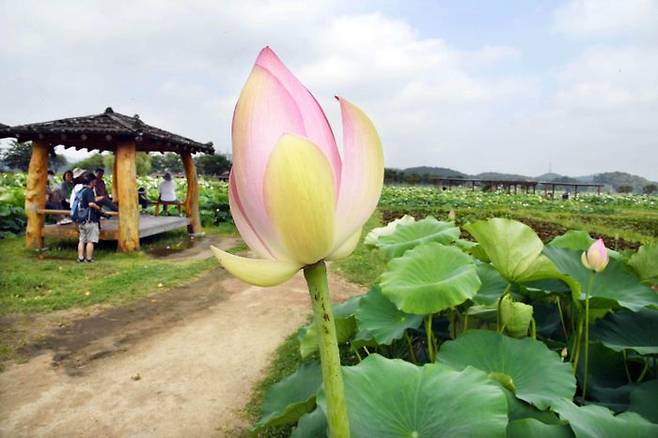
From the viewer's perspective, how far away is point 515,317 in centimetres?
143

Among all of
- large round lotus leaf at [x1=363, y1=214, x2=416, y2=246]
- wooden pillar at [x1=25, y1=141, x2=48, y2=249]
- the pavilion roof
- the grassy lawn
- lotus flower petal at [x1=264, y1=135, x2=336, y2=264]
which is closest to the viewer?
lotus flower petal at [x1=264, y1=135, x2=336, y2=264]

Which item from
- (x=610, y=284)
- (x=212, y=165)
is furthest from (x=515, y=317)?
(x=212, y=165)

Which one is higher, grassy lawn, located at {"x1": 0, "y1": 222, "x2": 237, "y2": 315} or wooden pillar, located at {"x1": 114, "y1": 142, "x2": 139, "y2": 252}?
wooden pillar, located at {"x1": 114, "y1": 142, "x2": 139, "y2": 252}

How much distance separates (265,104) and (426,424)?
29.9 inches

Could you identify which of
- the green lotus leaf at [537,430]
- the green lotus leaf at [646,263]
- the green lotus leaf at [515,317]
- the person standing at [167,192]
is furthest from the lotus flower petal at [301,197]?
the person standing at [167,192]

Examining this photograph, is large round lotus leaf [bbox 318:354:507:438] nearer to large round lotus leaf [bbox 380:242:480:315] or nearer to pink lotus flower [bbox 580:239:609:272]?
large round lotus leaf [bbox 380:242:480:315]

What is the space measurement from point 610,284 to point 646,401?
44 centimetres

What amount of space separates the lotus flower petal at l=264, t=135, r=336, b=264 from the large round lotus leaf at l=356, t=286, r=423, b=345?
1.24 meters

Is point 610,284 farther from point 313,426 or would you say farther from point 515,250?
point 313,426

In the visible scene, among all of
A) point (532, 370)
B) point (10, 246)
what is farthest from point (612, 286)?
point (10, 246)

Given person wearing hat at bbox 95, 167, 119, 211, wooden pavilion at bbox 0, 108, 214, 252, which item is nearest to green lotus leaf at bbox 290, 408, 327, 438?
wooden pavilion at bbox 0, 108, 214, 252

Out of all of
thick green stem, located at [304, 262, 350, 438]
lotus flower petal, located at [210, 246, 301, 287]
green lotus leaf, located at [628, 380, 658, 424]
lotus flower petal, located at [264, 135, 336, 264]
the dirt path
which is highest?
lotus flower petal, located at [264, 135, 336, 264]

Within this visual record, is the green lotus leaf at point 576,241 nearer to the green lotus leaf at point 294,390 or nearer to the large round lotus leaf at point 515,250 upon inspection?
the large round lotus leaf at point 515,250

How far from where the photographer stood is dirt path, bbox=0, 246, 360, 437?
251 centimetres
